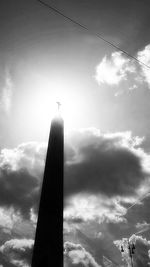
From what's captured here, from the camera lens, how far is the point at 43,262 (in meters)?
14.0

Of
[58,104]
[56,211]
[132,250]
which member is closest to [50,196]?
[56,211]

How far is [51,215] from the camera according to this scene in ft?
50.1

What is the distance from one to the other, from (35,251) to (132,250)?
20.8 m

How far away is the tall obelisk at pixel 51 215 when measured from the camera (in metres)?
14.2

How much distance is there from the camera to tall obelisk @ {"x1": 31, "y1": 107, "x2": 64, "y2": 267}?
14.2 m

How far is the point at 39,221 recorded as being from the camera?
15023 millimetres

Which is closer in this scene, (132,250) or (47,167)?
(47,167)

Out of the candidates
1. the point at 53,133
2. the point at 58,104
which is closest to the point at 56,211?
the point at 53,133

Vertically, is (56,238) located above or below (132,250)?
below

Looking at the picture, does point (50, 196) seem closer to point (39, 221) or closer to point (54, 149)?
point (39, 221)

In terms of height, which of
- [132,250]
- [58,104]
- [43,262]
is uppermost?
[58,104]

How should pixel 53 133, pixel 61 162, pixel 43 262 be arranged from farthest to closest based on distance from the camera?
1. pixel 53 133
2. pixel 61 162
3. pixel 43 262

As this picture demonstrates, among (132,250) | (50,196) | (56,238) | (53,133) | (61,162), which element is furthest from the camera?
(132,250)

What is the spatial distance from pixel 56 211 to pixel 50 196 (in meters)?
1.00
